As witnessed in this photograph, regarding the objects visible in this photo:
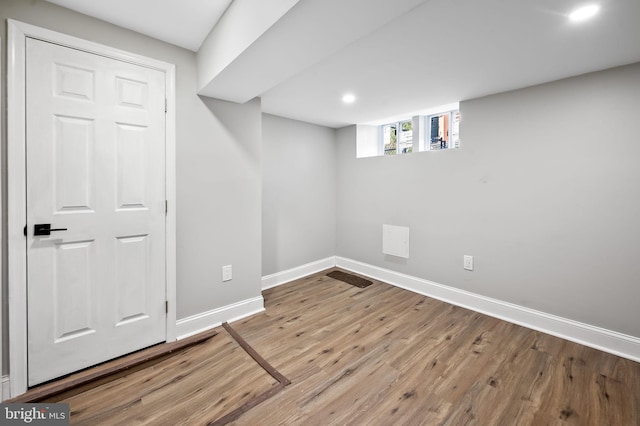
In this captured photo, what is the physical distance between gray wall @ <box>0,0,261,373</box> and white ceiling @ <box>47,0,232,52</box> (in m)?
0.10

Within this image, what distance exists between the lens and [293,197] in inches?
141

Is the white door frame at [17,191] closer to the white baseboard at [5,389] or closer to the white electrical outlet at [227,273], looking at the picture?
the white baseboard at [5,389]

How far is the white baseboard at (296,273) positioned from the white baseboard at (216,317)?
64cm

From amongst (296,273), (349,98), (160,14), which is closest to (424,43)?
(349,98)

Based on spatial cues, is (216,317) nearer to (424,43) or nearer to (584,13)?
(424,43)

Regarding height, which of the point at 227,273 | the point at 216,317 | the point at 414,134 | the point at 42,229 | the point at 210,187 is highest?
the point at 414,134

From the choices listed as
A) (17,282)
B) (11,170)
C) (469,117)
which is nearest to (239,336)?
(17,282)

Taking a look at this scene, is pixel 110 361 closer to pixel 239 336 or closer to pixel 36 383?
pixel 36 383

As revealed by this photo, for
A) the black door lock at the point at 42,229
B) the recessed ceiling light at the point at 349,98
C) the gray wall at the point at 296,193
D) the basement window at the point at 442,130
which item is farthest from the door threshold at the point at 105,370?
the basement window at the point at 442,130

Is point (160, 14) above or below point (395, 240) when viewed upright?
above

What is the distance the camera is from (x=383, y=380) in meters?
1.71

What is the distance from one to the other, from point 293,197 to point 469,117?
221cm

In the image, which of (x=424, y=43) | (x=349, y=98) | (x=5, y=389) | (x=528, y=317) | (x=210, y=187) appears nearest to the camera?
(x=5, y=389)

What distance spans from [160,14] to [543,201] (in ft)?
10.6
